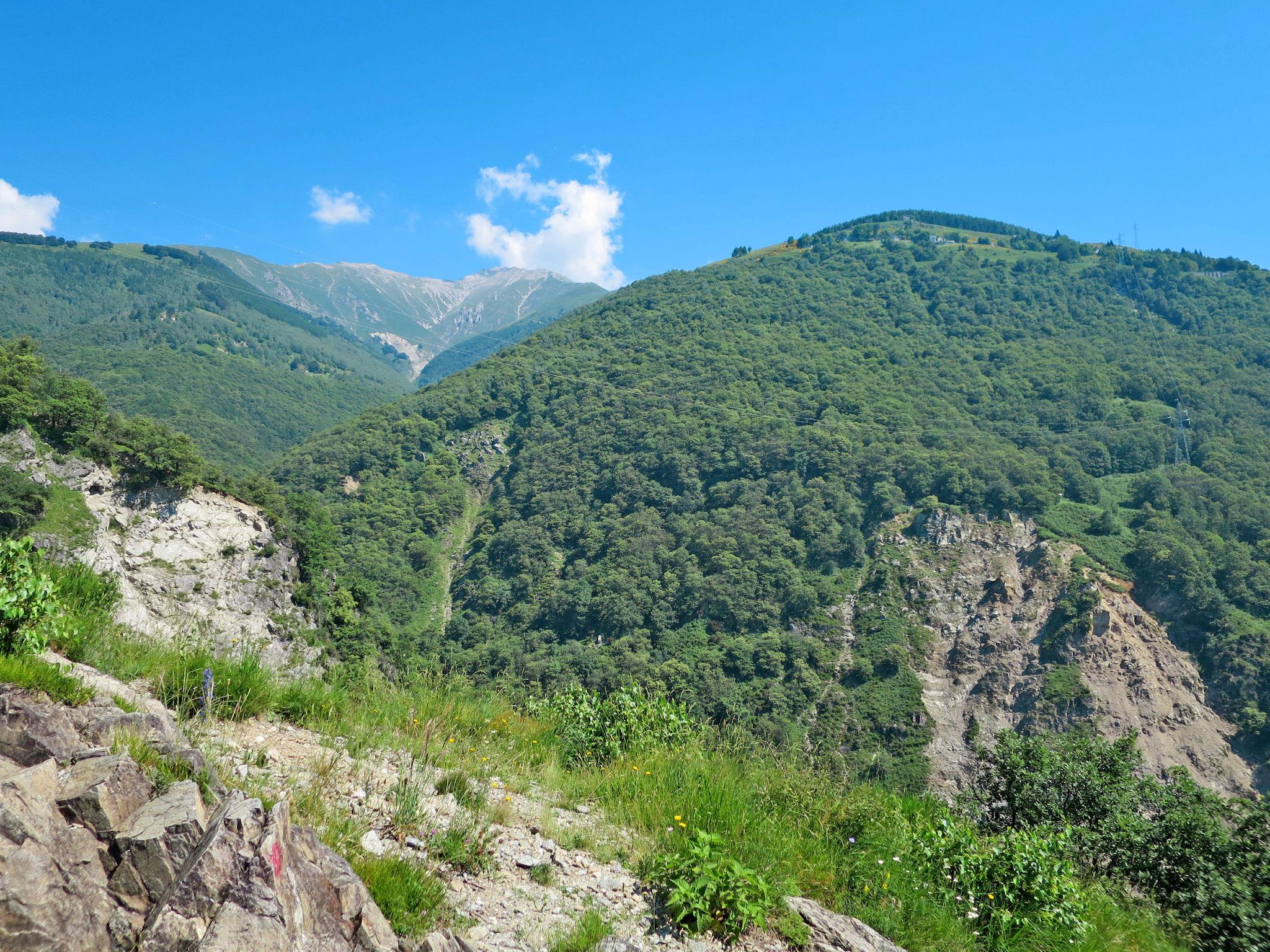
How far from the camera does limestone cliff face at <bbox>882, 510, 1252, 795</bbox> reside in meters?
45.5

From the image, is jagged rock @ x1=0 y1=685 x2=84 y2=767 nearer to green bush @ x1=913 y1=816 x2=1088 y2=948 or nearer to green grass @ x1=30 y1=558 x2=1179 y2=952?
green grass @ x1=30 y1=558 x2=1179 y2=952

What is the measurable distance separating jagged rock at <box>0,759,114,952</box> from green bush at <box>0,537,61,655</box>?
1398 mm

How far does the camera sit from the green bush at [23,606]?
3707 millimetres

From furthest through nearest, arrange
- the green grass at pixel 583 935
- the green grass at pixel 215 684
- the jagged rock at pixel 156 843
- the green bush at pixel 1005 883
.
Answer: the green grass at pixel 215 684 < the green bush at pixel 1005 883 < the green grass at pixel 583 935 < the jagged rock at pixel 156 843

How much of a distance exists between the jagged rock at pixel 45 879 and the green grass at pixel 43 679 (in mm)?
948

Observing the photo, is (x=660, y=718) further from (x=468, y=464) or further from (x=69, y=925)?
(x=468, y=464)

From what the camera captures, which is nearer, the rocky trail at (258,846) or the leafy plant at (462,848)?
the rocky trail at (258,846)

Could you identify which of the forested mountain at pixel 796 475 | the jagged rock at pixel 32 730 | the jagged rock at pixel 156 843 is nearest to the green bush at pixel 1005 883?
the jagged rock at pixel 156 843

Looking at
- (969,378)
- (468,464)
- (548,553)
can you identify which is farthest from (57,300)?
(969,378)

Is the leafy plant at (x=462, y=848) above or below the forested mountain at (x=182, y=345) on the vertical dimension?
below

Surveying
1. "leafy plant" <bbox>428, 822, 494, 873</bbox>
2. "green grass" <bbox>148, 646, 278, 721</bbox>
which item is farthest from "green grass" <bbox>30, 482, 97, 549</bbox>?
"leafy plant" <bbox>428, 822, 494, 873</bbox>

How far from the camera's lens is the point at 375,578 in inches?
2584

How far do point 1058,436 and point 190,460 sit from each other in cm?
8450

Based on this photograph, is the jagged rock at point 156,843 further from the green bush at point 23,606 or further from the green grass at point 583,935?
the green grass at point 583,935
